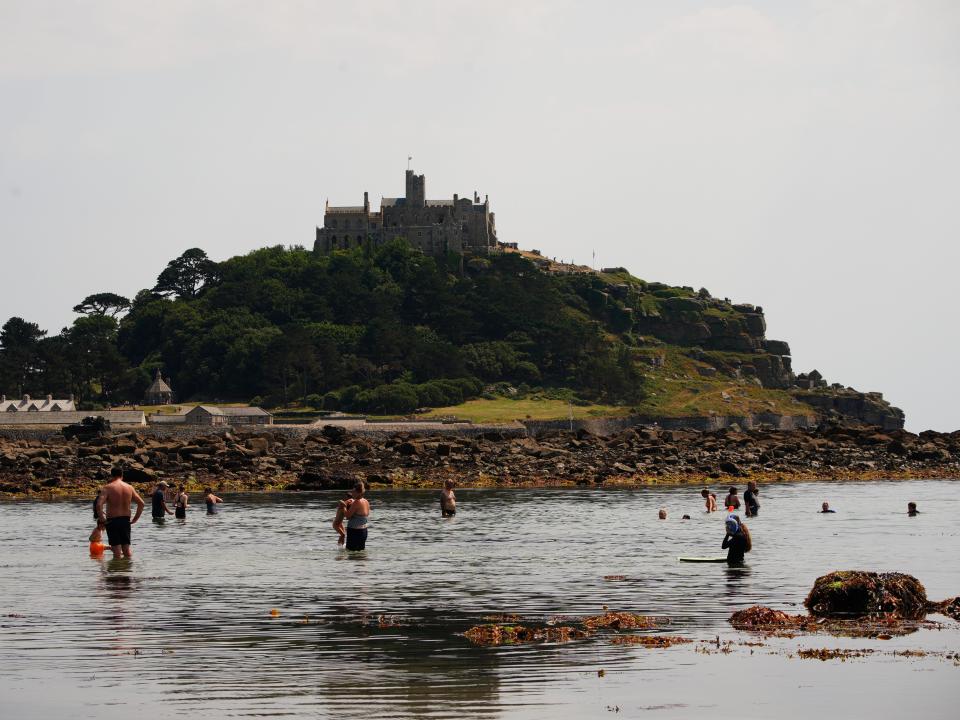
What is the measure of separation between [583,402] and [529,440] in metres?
73.8

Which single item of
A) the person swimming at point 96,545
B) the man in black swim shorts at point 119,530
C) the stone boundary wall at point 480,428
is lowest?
the person swimming at point 96,545

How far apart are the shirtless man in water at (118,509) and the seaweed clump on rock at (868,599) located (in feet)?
49.9

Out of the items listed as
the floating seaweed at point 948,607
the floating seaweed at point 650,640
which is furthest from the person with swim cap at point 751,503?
the floating seaweed at point 650,640

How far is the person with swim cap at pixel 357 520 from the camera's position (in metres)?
32.7

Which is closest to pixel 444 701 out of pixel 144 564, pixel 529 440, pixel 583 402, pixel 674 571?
pixel 674 571

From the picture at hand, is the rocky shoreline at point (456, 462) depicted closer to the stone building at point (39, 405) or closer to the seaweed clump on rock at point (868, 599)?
the seaweed clump on rock at point (868, 599)

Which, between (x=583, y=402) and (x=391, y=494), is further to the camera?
(x=583, y=402)

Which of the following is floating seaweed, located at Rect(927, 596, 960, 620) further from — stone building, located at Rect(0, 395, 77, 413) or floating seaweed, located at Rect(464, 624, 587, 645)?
stone building, located at Rect(0, 395, 77, 413)

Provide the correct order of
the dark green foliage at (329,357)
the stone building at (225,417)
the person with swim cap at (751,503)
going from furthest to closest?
the dark green foliage at (329,357), the stone building at (225,417), the person with swim cap at (751,503)

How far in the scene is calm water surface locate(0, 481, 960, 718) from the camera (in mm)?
15617

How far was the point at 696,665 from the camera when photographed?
17.8 m

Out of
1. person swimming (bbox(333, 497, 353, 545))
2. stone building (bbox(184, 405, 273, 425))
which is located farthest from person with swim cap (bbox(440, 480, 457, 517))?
stone building (bbox(184, 405, 273, 425))

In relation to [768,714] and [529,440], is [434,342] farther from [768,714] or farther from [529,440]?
[768,714]

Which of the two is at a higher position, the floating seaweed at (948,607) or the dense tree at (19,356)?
the dense tree at (19,356)
